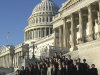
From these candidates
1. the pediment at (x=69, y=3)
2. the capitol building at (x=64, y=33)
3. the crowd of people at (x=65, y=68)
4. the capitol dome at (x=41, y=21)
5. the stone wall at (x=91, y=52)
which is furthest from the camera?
the capitol dome at (x=41, y=21)

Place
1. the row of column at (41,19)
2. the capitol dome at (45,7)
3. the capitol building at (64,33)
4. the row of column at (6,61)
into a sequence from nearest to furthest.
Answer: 1. the capitol building at (64,33)
2. the row of column at (6,61)
3. the row of column at (41,19)
4. the capitol dome at (45,7)

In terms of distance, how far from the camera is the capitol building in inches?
1300

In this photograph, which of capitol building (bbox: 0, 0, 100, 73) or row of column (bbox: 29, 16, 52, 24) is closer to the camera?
capitol building (bbox: 0, 0, 100, 73)

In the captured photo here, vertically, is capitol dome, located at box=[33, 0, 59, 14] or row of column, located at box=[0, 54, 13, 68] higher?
capitol dome, located at box=[33, 0, 59, 14]

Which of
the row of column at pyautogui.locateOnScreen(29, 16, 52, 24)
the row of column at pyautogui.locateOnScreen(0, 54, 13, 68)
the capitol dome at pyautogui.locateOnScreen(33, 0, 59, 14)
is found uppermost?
the capitol dome at pyautogui.locateOnScreen(33, 0, 59, 14)

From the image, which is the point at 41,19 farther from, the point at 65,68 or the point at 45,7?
the point at 65,68

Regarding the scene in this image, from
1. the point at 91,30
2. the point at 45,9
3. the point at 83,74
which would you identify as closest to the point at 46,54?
the point at 91,30

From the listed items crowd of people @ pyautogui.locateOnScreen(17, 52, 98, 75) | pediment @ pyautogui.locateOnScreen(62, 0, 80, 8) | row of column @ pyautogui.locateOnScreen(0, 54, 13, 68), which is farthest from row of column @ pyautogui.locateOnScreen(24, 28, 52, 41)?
crowd of people @ pyautogui.locateOnScreen(17, 52, 98, 75)

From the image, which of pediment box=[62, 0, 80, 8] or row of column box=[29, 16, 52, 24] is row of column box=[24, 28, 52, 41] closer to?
row of column box=[29, 16, 52, 24]

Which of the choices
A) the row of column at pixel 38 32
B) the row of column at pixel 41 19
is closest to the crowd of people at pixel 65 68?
the row of column at pixel 38 32

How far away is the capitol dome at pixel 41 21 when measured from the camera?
368 feet

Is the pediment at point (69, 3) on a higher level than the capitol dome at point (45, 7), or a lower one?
lower

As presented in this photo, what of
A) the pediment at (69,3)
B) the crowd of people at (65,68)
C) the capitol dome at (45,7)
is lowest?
the crowd of people at (65,68)

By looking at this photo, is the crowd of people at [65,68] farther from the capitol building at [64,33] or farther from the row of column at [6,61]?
the row of column at [6,61]
